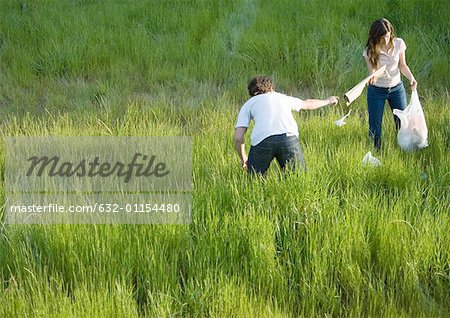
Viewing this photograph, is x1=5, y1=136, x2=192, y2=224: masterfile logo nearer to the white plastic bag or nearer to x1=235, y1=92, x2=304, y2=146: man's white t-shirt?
x1=235, y1=92, x2=304, y2=146: man's white t-shirt

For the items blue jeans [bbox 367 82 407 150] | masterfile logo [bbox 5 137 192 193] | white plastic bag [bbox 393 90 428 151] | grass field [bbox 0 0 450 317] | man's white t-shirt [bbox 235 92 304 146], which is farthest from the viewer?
blue jeans [bbox 367 82 407 150]

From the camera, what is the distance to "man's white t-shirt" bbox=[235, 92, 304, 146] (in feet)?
12.9

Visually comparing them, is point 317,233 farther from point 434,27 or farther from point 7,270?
point 434,27

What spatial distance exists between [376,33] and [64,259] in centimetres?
329

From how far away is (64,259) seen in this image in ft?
10.6

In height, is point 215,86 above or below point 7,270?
above

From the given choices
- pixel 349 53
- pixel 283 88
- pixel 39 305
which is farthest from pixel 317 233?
pixel 349 53

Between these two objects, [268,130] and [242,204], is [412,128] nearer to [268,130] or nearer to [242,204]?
[268,130]

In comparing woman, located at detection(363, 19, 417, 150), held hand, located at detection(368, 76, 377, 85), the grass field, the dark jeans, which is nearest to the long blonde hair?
woman, located at detection(363, 19, 417, 150)

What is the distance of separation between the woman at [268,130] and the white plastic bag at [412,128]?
1.23m

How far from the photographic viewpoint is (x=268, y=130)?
3912 mm

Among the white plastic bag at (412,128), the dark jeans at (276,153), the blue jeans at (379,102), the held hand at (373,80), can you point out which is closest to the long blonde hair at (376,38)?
the held hand at (373,80)

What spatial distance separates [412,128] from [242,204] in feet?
6.27

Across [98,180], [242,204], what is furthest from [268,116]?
[98,180]
